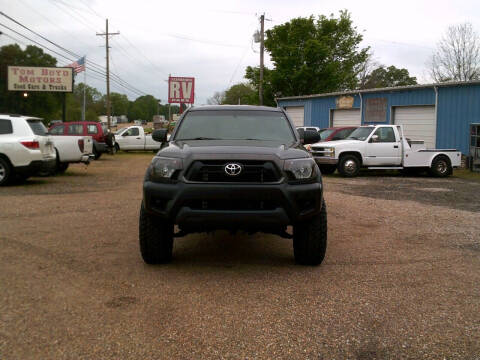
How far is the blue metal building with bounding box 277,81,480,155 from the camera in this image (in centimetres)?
1934

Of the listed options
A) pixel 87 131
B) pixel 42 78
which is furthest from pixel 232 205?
pixel 42 78

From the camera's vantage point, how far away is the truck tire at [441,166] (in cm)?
1606

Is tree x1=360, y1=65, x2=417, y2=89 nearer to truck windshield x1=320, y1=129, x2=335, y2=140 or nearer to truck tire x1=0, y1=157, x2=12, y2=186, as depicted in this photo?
truck windshield x1=320, y1=129, x2=335, y2=140

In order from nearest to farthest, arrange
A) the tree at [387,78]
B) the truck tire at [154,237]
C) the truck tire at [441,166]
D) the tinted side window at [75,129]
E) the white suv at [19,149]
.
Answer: the truck tire at [154,237], the white suv at [19,149], the truck tire at [441,166], the tinted side window at [75,129], the tree at [387,78]

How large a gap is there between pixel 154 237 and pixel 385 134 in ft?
41.6

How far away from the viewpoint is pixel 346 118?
26.2 metres

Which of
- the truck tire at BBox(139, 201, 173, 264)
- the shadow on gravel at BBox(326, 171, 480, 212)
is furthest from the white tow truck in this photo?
the truck tire at BBox(139, 201, 173, 264)

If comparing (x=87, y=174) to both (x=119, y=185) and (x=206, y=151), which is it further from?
(x=206, y=151)

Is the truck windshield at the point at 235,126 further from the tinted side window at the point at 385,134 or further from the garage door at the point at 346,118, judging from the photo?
the garage door at the point at 346,118

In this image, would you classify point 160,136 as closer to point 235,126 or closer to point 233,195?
point 235,126

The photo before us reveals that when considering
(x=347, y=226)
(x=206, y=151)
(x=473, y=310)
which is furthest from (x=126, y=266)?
(x=347, y=226)

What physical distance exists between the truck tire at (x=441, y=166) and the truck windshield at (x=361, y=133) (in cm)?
252

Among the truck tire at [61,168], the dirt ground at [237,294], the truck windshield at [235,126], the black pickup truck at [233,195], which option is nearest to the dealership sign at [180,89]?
the truck tire at [61,168]

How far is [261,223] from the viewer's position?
425 centimetres
